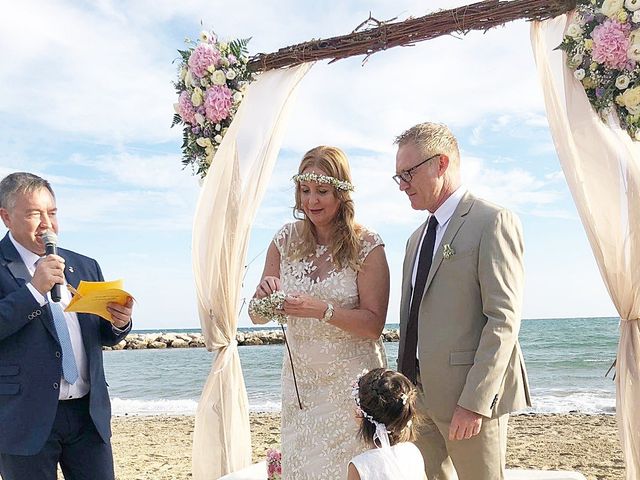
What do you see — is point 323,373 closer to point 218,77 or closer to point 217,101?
point 217,101

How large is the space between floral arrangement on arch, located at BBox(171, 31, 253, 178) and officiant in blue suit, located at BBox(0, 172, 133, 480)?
5.44 feet

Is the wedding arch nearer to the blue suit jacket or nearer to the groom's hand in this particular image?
the groom's hand

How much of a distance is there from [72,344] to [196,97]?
2002 millimetres

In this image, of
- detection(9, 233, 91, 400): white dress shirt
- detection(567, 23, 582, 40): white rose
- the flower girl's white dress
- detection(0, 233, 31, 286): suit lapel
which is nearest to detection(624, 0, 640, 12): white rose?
detection(567, 23, 582, 40): white rose

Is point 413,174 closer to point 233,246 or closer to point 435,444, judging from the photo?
point 435,444

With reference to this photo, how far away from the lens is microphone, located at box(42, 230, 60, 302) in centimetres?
272

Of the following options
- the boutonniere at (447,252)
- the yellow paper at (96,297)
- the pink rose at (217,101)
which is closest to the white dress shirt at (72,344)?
the yellow paper at (96,297)

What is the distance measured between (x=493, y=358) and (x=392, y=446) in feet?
1.75

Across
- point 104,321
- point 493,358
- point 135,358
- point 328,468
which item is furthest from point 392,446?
point 135,358

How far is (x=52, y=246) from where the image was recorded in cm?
278

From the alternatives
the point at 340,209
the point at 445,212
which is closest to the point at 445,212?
the point at 445,212

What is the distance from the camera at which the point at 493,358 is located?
8.85 feet

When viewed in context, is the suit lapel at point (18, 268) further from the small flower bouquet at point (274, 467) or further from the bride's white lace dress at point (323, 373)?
the small flower bouquet at point (274, 467)

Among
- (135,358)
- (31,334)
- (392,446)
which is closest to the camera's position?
(392,446)
